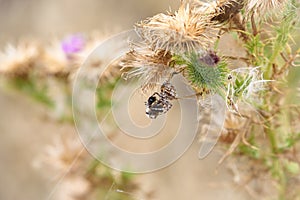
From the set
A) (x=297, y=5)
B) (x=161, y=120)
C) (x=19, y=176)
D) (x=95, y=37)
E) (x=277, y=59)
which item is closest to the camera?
(x=297, y=5)

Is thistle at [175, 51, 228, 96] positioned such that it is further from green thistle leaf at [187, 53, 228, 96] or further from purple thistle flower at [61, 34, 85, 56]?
purple thistle flower at [61, 34, 85, 56]

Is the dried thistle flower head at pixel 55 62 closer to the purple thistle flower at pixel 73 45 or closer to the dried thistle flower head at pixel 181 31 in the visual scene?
the purple thistle flower at pixel 73 45

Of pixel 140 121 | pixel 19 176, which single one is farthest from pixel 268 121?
Result: pixel 19 176

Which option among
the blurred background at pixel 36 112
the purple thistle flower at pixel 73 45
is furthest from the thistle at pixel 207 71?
the blurred background at pixel 36 112

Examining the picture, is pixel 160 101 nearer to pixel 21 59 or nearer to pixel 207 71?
pixel 207 71

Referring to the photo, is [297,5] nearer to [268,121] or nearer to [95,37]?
[268,121]

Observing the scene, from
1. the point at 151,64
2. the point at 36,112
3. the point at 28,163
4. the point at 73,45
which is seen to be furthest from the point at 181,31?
the point at 28,163
